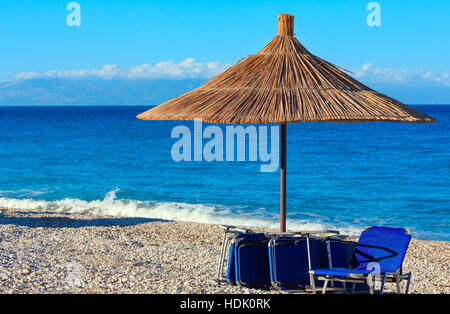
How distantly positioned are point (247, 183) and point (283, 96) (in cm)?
1456

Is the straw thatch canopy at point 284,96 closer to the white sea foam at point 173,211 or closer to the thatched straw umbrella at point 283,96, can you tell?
the thatched straw umbrella at point 283,96

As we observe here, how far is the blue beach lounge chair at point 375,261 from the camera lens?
408 centimetres

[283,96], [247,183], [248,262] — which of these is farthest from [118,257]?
[247,183]

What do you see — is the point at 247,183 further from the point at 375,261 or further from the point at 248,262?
the point at 375,261

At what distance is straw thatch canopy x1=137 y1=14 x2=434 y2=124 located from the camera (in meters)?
4.43

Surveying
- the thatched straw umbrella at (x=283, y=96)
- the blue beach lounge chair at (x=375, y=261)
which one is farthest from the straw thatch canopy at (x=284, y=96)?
the blue beach lounge chair at (x=375, y=261)

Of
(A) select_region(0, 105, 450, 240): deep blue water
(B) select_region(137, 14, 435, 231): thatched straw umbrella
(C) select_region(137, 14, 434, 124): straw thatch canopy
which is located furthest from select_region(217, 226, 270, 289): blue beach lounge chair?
(A) select_region(0, 105, 450, 240): deep blue water

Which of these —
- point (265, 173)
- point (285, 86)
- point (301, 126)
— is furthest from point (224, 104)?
point (301, 126)

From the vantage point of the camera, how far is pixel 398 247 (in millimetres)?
4398

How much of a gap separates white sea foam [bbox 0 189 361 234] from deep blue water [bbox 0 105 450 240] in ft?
0.09

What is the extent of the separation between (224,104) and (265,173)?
17236mm

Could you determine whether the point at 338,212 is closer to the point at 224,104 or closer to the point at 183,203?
the point at 183,203

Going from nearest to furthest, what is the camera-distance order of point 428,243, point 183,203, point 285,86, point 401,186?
point 285,86, point 428,243, point 183,203, point 401,186

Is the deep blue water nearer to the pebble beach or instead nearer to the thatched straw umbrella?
the pebble beach
